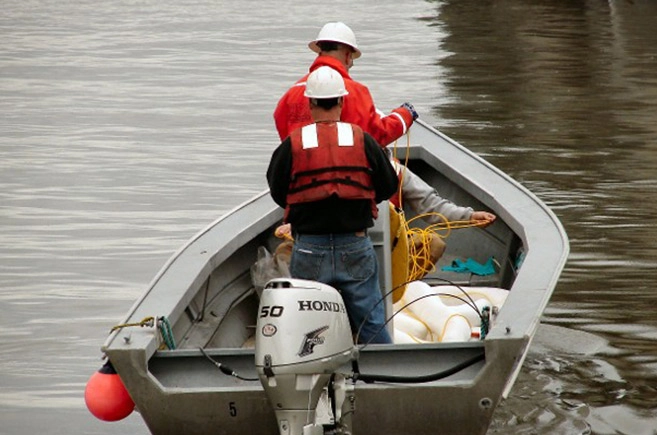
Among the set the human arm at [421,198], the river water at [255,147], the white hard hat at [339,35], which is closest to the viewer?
the white hard hat at [339,35]

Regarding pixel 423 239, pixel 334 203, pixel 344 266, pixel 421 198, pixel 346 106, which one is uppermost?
pixel 346 106

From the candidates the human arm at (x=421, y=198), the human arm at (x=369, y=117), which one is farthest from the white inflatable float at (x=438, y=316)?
the human arm at (x=369, y=117)

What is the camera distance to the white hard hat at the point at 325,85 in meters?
6.43

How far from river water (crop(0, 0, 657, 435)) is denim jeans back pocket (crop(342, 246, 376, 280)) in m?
1.35

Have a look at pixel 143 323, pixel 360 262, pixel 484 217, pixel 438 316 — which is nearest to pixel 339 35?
pixel 360 262

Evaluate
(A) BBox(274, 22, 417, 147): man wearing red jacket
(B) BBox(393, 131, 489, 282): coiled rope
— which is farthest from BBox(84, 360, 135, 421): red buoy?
(B) BBox(393, 131, 489, 282): coiled rope

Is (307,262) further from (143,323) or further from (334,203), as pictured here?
(143,323)

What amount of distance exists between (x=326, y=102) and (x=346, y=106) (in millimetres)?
730

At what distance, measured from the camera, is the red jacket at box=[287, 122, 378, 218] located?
646 cm

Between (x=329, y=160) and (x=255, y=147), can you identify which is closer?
(x=329, y=160)

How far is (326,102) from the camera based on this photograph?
6.48m

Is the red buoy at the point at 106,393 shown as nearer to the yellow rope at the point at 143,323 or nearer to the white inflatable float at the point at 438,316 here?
the yellow rope at the point at 143,323

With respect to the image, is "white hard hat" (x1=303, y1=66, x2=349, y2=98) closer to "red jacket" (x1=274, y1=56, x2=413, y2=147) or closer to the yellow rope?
"red jacket" (x1=274, y1=56, x2=413, y2=147)

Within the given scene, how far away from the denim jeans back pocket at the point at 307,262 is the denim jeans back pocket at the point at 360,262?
0.38ft
